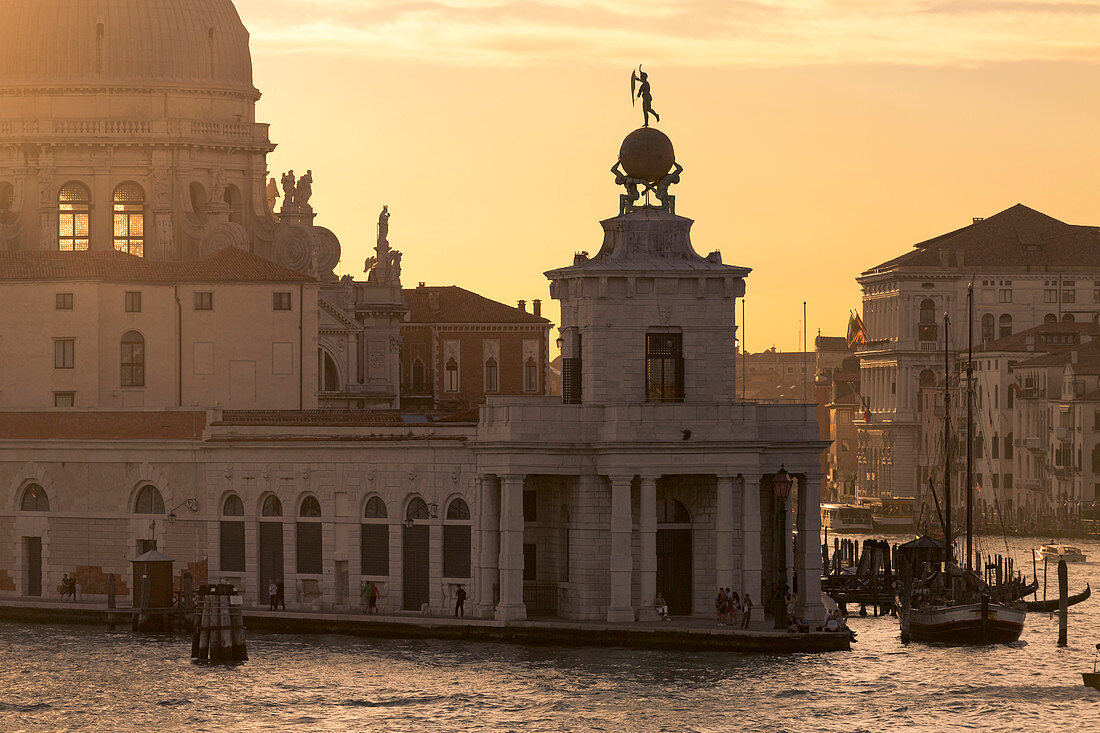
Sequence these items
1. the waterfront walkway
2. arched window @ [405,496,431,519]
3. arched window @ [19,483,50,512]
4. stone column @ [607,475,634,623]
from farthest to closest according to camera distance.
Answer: arched window @ [19,483,50,512] → arched window @ [405,496,431,519] → stone column @ [607,475,634,623] → the waterfront walkway

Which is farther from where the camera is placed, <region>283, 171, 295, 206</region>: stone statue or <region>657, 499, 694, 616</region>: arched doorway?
<region>283, 171, 295, 206</region>: stone statue

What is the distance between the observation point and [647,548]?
65250 millimetres

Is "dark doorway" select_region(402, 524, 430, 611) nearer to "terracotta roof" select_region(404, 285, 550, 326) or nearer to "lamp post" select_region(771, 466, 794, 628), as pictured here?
"lamp post" select_region(771, 466, 794, 628)

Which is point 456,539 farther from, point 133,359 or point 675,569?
point 133,359

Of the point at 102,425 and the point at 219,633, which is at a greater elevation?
the point at 102,425

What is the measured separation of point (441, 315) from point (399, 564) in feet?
199

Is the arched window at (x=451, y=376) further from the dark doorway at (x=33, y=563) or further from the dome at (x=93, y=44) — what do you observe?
the dark doorway at (x=33, y=563)

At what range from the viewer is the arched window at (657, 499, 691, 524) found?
66.6m

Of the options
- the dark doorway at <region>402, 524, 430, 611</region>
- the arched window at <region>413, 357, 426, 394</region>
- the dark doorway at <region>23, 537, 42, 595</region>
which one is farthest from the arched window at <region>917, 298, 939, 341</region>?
the dark doorway at <region>402, 524, 430, 611</region>

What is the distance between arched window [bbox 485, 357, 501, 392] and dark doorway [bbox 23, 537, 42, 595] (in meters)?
52.9

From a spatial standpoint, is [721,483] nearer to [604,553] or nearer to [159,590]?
[604,553]

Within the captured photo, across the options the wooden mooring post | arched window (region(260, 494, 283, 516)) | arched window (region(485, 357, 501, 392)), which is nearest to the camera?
the wooden mooring post

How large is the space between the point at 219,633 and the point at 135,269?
2602cm

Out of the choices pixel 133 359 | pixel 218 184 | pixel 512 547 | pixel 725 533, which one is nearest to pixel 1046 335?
pixel 218 184
